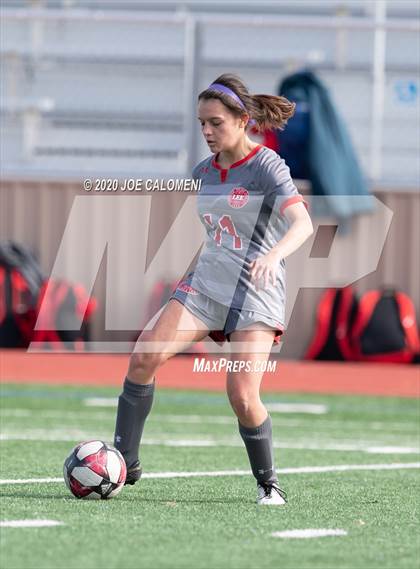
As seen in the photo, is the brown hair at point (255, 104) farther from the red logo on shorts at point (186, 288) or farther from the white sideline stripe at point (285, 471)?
the white sideline stripe at point (285, 471)

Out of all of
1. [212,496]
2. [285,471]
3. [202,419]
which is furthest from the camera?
[202,419]

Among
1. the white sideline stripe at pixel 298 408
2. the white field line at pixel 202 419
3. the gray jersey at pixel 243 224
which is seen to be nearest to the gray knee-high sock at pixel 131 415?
the gray jersey at pixel 243 224

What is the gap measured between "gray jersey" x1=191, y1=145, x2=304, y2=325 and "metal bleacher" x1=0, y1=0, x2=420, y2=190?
7.87 meters

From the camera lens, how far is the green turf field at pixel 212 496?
14.4ft

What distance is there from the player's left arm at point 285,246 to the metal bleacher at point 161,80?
8.11 meters

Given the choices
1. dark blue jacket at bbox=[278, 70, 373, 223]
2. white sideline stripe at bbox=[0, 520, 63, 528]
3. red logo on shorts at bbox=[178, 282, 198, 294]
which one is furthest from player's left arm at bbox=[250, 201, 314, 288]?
dark blue jacket at bbox=[278, 70, 373, 223]

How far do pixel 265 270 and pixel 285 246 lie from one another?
6.9 inches

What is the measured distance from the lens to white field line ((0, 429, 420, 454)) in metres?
8.49

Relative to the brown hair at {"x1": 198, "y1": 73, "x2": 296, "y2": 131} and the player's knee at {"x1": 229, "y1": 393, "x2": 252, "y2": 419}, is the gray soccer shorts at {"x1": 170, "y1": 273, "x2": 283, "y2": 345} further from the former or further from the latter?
the brown hair at {"x1": 198, "y1": 73, "x2": 296, "y2": 131}

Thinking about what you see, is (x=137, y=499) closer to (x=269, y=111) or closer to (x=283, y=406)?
(x=269, y=111)

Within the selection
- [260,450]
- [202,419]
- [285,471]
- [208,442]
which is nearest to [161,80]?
[202,419]

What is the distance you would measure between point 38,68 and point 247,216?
921 centimetres

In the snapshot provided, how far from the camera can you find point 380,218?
526 inches

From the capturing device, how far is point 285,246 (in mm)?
5391
